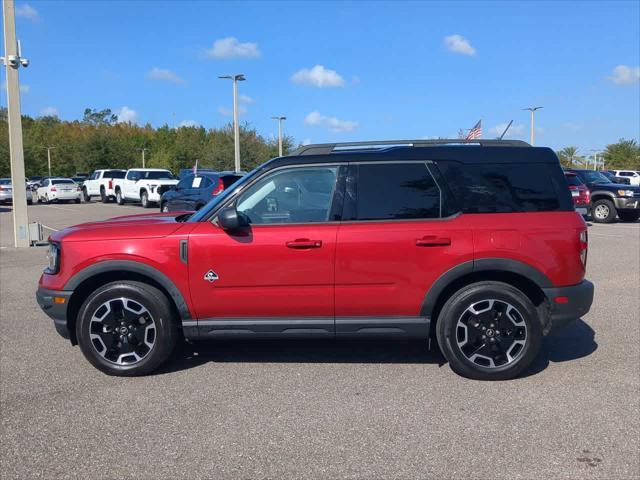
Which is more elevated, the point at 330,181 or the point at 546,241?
the point at 330,181

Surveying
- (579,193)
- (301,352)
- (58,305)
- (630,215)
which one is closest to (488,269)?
(301,352)

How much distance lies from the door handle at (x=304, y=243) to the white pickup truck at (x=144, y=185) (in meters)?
23.1

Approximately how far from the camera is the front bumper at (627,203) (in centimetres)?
1966

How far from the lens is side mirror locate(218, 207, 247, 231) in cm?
465

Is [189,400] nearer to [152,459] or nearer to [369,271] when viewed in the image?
[152,459]

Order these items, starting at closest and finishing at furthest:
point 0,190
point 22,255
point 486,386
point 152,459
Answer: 1. point 152,459
2. point 486,386
3. point 22,255
4. point 0,190

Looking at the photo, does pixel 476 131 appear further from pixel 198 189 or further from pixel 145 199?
pixel 145 199

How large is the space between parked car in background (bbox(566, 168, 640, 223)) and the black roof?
656 inches

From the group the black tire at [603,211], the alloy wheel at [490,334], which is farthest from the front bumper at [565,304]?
the black tire at [603,211]

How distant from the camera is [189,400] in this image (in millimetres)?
4465

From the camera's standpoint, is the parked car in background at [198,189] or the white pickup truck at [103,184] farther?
the white pickup truck at [103,184]

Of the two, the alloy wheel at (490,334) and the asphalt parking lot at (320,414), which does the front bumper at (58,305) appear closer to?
the asphalt parking lot at (320,414)

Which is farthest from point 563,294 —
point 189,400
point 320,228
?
point 189,400

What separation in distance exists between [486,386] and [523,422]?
72 centimetres
